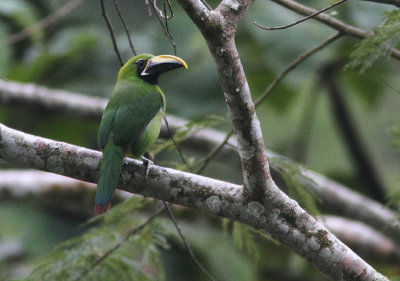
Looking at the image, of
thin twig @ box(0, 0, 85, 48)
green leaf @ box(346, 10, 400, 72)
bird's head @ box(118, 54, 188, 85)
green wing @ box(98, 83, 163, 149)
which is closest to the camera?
green leaf @ box(346, 10, 400, 72)

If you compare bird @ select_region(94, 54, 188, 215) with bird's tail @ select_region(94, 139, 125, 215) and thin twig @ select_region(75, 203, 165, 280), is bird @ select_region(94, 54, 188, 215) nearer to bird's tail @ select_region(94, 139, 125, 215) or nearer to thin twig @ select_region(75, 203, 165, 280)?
bird's tail @ select_region(94, 139, 125, 215)

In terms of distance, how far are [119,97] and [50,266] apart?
115 centimetres

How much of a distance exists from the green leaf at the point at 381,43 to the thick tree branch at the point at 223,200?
0.96m

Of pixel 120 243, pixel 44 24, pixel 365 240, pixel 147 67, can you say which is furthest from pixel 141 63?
pixel 365 240

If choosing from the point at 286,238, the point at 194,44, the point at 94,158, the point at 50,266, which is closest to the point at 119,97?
the point at 94,158

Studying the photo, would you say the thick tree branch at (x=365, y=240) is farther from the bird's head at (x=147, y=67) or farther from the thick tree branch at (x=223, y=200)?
the thick tree branch at (x=223, y=200)

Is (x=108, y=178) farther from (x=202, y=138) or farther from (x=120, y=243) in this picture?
(x=202, y=138)

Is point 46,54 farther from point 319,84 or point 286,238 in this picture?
point 286,238

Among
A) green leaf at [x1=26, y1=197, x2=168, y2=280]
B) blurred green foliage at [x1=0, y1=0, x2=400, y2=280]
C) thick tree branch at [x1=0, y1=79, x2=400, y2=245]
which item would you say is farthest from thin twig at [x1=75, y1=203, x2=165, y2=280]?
thick tree branch at [x1=0, y1=79, x2=400, y2=245]

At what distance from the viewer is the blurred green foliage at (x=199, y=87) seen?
5.59 metres

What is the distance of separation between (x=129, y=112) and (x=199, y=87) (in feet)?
9.86

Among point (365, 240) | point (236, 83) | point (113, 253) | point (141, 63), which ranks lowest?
point (365, 240)

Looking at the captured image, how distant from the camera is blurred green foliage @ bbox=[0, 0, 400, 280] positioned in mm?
5586

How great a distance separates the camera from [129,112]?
3.45m
